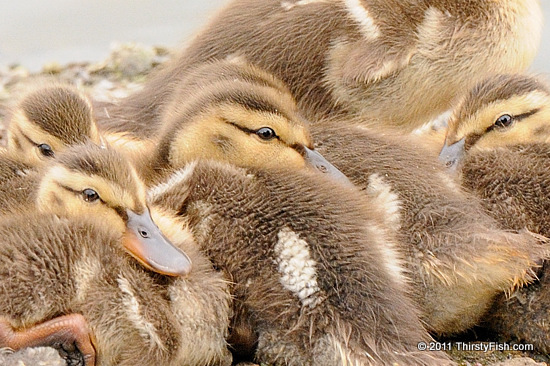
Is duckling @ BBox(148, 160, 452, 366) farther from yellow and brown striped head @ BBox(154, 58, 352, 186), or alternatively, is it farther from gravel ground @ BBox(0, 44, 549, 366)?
gravel ground @ BBox(0, 44, 549, 366)

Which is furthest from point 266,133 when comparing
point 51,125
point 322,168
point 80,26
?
point 80,26

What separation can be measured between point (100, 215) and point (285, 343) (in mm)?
510

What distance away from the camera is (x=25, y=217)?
2.14 m

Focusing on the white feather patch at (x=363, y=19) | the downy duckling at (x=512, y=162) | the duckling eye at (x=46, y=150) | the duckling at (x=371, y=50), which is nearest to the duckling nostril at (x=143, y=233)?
the duckling eye at (x=46, y=150)

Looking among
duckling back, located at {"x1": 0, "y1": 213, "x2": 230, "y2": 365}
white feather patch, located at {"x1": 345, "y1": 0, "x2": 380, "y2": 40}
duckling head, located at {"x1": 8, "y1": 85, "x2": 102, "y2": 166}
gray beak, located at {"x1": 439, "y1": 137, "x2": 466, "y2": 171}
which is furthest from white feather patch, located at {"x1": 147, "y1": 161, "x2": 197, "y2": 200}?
white feather patch, located at {"x1": 345, "y1": 0, "x2": 380, "y2": 40}

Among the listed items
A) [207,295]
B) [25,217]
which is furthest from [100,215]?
[207,295]

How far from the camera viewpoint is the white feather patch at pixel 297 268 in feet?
6.94

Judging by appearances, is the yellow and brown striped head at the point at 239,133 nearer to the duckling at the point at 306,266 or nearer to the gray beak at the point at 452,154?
the duckling at the point at 306,266

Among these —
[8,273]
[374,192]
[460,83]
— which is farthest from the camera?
[460,83]

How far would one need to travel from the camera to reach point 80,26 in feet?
16.6

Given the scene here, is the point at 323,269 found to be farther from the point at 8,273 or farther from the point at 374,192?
the point at 8,273

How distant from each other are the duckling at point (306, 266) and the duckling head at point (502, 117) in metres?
0.59

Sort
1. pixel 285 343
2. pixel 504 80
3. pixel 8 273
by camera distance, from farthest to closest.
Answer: pixel 504 80 < pixel 285 343 < pixel 8 273

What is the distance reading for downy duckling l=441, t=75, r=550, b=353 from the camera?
7.91 ft
